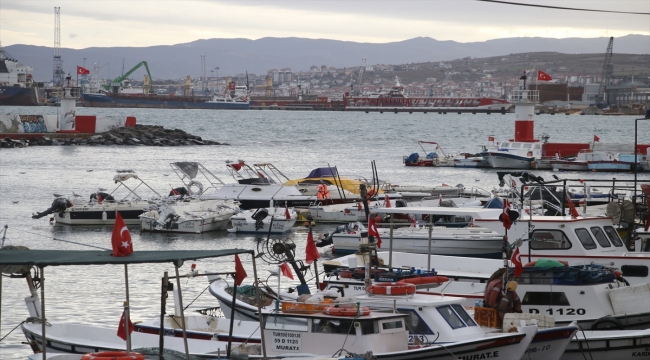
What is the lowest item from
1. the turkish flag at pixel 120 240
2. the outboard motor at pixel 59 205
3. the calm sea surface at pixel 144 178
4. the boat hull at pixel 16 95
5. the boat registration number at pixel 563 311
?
the calm sea surface at pixel 144 178

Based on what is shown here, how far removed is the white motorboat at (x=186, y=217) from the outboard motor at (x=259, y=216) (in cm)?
116

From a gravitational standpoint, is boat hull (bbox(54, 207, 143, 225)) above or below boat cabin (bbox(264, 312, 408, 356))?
below

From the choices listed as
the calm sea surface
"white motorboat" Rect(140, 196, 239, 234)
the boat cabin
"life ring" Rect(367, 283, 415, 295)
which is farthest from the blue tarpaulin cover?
the boat cabin

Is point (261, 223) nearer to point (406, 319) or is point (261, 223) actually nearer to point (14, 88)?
point (406, 319)

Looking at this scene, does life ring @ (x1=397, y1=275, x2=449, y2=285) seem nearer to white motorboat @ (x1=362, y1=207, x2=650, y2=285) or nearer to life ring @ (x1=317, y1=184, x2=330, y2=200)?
white motorboat @ (x1=362, y1=207, x2=650, y2=285)

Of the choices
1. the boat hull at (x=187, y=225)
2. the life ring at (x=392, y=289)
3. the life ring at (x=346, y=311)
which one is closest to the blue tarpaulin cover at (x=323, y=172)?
the boat hull at (x=187, y=225)

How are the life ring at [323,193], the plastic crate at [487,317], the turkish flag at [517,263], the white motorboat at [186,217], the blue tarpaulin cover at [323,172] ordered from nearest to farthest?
the plastic crate at [487,317], the turkish flag at [517,263], the white motorboat at [186,217], the life ring at [323,193], the blue tarpaulin cover at [323,172]

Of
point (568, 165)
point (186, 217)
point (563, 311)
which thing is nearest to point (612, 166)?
point (568, 165)

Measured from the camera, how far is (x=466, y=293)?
1750 centimetres

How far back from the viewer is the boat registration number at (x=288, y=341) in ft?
42.9

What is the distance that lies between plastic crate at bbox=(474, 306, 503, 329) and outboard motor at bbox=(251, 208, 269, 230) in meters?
17.0

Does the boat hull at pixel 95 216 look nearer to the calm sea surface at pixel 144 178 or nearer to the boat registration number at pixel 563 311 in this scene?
the calm sea surface at pixel 144 178

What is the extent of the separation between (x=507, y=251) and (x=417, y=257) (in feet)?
14.5

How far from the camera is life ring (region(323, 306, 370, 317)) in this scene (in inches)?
503
